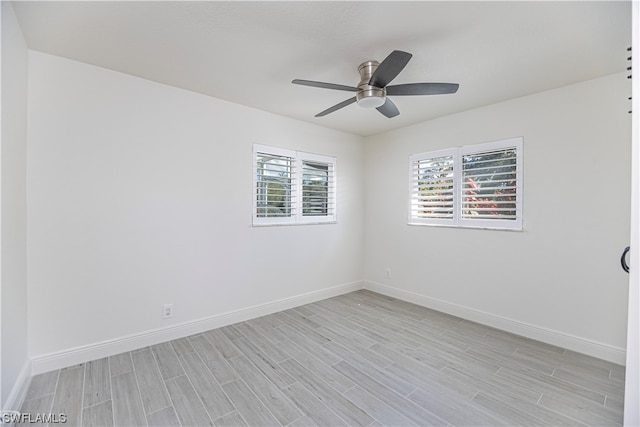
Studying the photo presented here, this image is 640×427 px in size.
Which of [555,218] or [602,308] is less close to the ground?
[555,218]

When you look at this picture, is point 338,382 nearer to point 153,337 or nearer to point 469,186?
point 153,337

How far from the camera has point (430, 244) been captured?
147 inches

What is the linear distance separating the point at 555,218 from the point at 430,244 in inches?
53.1

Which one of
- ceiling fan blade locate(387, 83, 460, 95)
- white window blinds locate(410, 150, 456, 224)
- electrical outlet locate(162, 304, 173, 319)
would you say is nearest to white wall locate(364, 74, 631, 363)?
white window blinds locate(410, 150, 456, 224)

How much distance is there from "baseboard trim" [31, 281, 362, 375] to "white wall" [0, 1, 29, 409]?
173 mm

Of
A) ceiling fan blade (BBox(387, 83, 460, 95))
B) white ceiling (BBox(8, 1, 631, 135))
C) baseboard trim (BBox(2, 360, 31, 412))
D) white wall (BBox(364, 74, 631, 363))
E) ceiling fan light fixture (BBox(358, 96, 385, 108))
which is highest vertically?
white ceiling (BBox(8, 1, 631, 135))

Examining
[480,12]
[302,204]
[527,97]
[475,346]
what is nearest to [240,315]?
[302,204]

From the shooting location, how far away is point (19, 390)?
1.87 m

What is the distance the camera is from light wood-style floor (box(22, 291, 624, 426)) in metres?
1.78

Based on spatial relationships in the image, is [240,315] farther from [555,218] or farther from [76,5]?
[555,218]

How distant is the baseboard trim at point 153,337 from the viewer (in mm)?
2230

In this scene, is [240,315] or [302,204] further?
[302,204]

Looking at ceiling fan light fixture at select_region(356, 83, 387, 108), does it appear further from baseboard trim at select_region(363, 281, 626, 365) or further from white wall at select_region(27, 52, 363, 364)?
baseboard trim at select_region(363, 281, 626, 365)

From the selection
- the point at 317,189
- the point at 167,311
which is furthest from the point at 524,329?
the point at 167,311
